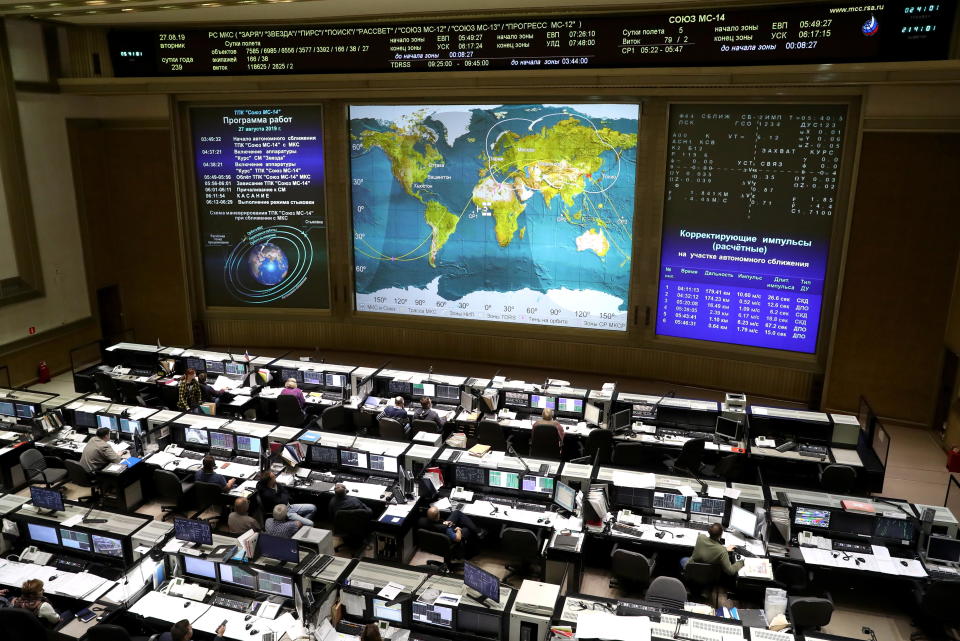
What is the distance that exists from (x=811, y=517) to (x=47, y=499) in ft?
27.7

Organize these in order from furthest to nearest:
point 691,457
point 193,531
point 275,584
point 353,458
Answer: point 691,457 < point 353,458 < point 193,531 < point 275,584

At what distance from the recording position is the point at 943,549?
761cm

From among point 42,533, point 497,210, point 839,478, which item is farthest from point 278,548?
point 497,210

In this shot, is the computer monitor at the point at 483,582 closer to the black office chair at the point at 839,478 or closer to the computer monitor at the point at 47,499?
the computer monitor at the point at 47,499

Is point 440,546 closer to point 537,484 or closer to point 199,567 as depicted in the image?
point 537,484

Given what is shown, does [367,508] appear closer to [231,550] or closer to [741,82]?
[231,550]

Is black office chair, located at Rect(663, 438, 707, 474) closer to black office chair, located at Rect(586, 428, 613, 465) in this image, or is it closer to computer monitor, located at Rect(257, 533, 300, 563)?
black office chair, located at Rect(586, 428, 613, 465)

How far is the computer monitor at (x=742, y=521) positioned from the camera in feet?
26.2

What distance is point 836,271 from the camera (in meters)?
12.0

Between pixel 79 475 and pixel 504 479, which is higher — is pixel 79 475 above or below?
below

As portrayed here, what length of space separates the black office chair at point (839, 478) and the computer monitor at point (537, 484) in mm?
3749

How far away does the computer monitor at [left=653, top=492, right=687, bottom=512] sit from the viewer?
8.41 metres

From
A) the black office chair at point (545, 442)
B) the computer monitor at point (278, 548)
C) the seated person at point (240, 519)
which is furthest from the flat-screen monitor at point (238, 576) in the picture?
the black office chair at point (545, 442)

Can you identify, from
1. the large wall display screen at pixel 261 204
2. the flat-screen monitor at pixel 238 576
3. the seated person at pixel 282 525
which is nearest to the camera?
the flat-screen monitor at pixel 238 576
